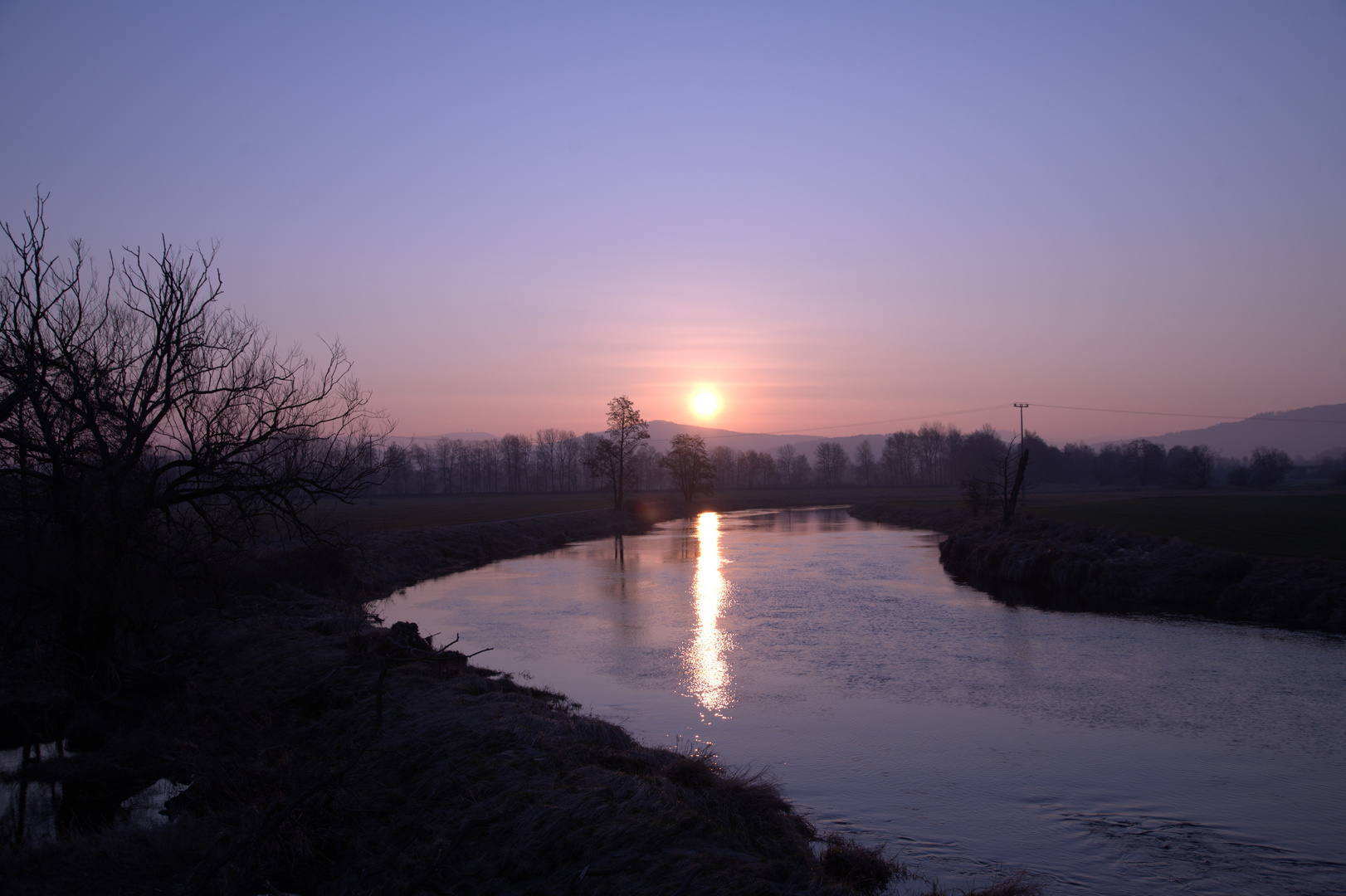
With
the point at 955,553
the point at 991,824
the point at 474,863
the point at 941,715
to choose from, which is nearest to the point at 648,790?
the point at 474,863

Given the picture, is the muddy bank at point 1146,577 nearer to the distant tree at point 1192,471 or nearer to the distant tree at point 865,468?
the distant tree at point 1192,471

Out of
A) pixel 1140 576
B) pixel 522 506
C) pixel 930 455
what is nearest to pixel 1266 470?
pixel 930 455

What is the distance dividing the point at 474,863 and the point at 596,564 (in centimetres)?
2828

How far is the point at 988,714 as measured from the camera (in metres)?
11.9

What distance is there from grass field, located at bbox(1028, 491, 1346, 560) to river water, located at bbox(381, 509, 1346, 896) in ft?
26.2

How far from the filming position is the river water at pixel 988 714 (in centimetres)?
747

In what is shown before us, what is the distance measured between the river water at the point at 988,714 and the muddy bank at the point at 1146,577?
6.65ft

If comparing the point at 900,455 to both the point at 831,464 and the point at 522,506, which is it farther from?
the point at 522,506

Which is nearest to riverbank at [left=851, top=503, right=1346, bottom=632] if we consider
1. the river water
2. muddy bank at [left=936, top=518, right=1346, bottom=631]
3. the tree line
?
muddy bank at [left=936, top=518, right=1346, bottom=631]

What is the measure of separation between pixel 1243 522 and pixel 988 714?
27789mm

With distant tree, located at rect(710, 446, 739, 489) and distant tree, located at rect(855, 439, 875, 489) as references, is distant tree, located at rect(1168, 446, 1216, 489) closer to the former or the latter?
distant tree, located at rect(855, 439, 875, 489)

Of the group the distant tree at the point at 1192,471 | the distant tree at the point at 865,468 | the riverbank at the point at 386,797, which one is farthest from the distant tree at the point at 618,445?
the distant tree at the point at 865,468

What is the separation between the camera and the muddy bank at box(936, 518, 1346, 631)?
1850 centimetres

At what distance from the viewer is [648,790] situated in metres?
7.14
